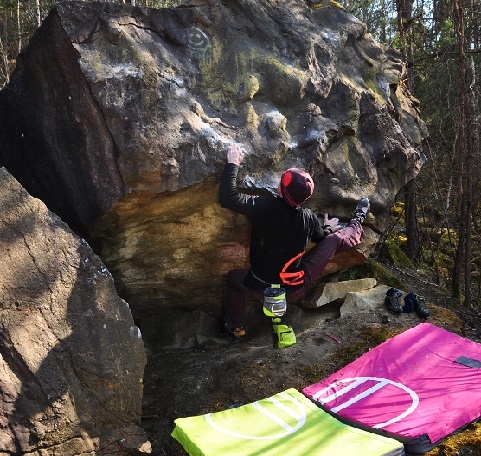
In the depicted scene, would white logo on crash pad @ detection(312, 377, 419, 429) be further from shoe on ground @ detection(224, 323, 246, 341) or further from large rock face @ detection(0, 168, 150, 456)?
large rock face @ detection(0, 168, 150, 456)

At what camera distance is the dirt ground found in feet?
15.4

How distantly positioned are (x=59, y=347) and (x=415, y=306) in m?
4.13

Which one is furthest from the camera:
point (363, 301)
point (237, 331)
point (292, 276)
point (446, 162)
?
point (446, 162)

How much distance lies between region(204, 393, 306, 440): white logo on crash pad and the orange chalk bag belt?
1104 millimetres

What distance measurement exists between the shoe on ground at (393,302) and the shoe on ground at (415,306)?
0.08m

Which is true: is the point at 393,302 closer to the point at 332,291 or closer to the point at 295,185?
the point at 332,291

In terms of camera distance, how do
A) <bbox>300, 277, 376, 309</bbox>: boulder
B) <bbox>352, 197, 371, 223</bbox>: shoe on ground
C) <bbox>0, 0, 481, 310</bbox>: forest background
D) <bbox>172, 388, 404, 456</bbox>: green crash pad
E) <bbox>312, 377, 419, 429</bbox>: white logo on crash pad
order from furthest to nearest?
<bbox>0, 0, 481, 310</bbox>: forest background < <bbox>300, 277, 376, 309</bbox>: boulder < <bbox>352, 197, 371, 223</bbox>: shoe on ground < <bbox>312, 377, 419, 429</bbox>: white logo on crash pad < <bbox>172, 388, 404, 456</bbox>: green crash pad

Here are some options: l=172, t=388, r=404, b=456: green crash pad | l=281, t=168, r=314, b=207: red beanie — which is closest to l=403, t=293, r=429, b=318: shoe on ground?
l=172, t=388, r=404, b=456: green crash pad

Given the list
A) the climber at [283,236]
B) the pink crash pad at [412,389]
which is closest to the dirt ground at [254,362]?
the pink crash pad at [412,389]

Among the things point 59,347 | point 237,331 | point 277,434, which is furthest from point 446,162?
point 59,347

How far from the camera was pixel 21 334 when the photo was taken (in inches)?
142

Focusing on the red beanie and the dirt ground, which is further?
the dirt ground

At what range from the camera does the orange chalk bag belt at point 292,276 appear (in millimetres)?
4934

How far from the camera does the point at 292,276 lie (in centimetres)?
502
